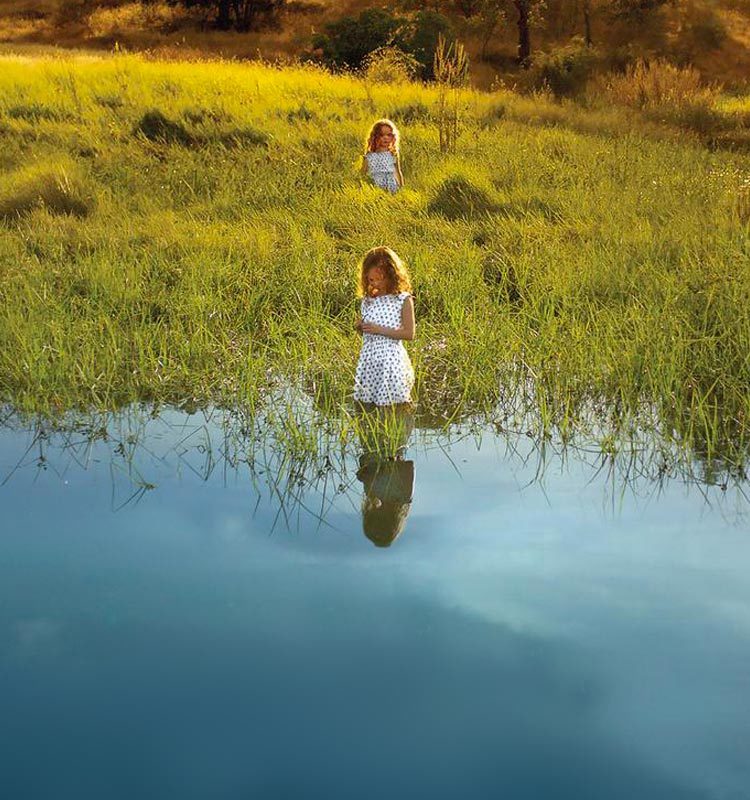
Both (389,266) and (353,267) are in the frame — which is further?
(353,267)

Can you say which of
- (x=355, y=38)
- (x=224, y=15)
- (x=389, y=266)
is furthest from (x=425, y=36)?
(x=389, y=266)

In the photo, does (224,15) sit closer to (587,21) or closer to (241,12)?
(241,12)

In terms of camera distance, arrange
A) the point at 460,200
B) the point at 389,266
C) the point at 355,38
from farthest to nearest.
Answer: the point at 355,38 → the point at 460,200 → the point at 389,266

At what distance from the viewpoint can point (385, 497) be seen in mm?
4648

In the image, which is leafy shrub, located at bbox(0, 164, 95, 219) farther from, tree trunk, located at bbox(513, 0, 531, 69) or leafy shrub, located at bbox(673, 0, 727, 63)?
leafy shrub, located at bbox(673, 0, 727, 63)

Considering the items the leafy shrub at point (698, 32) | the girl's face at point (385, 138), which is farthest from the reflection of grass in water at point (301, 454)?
the leafy shrub at point (698, 32)

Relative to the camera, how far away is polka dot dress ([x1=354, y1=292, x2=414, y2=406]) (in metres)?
5.54

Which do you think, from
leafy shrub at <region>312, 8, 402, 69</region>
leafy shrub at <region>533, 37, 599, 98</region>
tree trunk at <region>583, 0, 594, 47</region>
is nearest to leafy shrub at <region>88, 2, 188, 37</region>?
leafy shrub at <region>312, 8, 402, 69</region>

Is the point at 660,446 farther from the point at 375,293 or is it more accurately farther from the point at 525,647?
the point at 525,647

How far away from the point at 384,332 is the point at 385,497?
1129mm

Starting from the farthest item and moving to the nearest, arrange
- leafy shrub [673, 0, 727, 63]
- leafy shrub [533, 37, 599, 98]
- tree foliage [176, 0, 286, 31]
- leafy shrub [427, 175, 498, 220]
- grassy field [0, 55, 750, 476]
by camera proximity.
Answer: tree foliage [176, 0, 286, 31] < leafy shrub [673, 0, 727, 63] < leafy shrub [533, 37, 599, 98] < leafy shrub [427, 175, 498, 220] < grassy field [0, 55, 750, 476]

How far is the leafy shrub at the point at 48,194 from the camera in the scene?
1009cm

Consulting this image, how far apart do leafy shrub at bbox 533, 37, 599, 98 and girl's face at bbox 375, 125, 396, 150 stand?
33.4ft

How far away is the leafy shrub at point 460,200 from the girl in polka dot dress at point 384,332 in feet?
13.8
